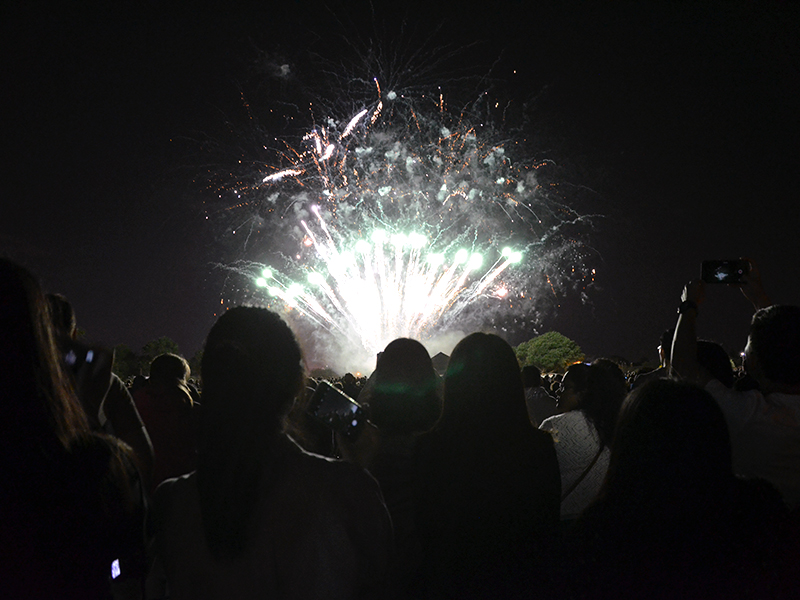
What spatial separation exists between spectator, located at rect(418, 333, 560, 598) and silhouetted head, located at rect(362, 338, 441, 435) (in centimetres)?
57

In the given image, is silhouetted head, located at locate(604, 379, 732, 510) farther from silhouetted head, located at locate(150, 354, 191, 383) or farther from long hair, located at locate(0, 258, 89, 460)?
silhouetted head, located at locate(150, 354, 191, 383)

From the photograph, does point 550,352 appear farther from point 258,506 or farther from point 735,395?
point 258,506

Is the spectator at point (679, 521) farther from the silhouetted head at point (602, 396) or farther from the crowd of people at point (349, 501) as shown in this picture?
the silhouetted head at point (602, 396)

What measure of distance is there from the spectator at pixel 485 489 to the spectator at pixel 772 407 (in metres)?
1.22

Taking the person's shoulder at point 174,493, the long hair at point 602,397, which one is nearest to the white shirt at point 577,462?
the long hair at point 602,397

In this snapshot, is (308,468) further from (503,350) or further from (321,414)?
(503,350)

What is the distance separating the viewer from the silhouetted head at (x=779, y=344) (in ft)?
9.09

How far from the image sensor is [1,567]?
4.88 feet

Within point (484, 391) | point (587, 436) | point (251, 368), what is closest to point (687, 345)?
point (587, 436)

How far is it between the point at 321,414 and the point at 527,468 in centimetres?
94

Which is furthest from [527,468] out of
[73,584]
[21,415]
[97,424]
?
[97,424]

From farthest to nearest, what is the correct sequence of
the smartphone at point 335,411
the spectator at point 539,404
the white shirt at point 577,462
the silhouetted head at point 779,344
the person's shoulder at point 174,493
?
the spectator at point 539,404
the white shirt at point 577,462
the silhouetted head at point 779,344
the smartphone at point 335,411
the person's shoulder at point 174,493

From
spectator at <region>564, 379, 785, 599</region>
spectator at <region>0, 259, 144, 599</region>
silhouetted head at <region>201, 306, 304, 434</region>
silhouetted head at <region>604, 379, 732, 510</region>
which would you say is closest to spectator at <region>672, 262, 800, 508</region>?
spectator at <region>564, 379, 785, 599</region>

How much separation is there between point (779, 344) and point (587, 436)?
1163 mm
